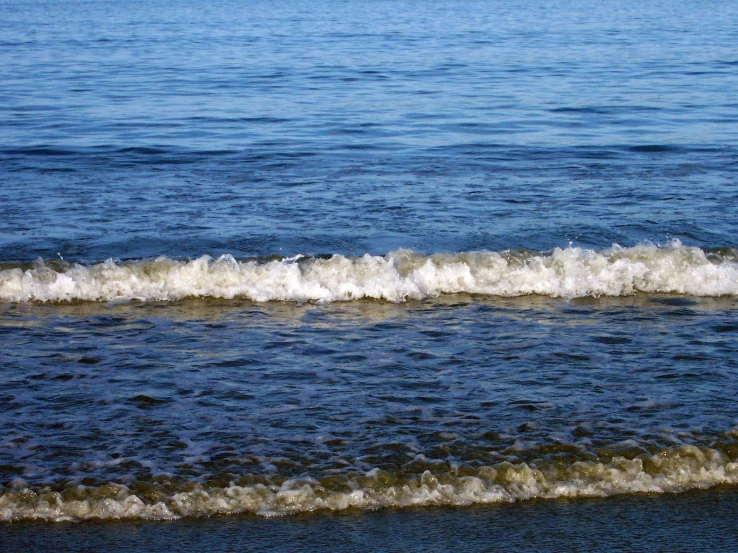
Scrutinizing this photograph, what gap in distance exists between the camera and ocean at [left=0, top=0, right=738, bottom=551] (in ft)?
15.8

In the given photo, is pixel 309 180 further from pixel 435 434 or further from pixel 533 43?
pixel 533 43

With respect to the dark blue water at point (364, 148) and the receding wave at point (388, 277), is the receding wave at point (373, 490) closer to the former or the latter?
the receding wave at point (388, 277)

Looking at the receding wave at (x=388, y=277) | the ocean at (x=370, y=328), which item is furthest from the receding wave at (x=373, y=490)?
the receding wave at (x=388, y=277)

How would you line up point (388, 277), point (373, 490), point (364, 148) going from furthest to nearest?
point (364, 148), point (388, 277), point (373, 490)

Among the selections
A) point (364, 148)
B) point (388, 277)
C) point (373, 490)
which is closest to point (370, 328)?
point (388, 277)

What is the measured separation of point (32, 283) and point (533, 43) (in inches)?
1016

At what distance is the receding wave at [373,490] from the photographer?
475 cm

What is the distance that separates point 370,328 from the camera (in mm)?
7535

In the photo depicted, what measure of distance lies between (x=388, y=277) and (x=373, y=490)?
382cm

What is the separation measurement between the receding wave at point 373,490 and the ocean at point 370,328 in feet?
0.04

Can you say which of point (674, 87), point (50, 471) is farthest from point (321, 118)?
point (50, 471)

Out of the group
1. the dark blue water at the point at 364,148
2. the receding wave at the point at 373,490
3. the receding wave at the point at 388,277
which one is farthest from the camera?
the dark blue water at the point at 364,148

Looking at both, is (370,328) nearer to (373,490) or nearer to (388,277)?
(388,277)

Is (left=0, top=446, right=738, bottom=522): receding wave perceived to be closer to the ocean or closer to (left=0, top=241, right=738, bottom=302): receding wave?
the ocean
